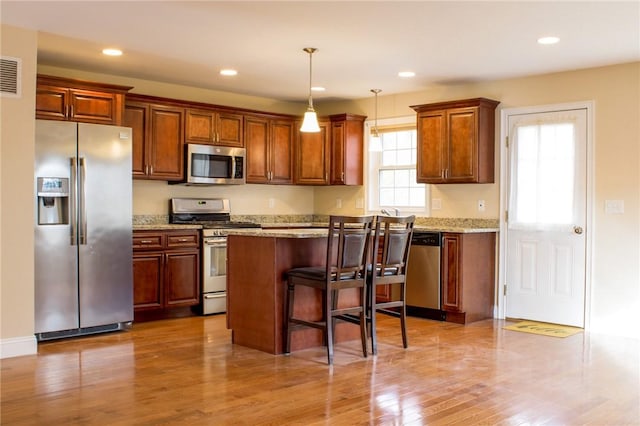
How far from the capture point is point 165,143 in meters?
6.25

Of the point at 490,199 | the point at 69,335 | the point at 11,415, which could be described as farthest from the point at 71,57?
the point at 490,199

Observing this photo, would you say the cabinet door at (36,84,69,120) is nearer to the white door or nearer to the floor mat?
the white door

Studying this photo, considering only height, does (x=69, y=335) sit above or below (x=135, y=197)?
below

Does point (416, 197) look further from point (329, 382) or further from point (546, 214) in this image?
point (329, 382)

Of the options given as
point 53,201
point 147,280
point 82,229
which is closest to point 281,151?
point 147,280

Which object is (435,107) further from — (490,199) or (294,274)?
(294,274)

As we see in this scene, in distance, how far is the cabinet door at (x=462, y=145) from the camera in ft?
19.7

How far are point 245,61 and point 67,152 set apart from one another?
1710 mm

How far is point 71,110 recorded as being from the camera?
5.23 meters

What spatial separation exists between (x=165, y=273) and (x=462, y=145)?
3140mm

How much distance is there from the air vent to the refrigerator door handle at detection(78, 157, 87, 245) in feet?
2.63

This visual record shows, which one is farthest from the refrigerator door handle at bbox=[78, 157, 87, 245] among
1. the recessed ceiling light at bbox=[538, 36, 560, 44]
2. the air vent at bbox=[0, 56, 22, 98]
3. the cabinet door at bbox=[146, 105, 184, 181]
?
the recessed ceiling light at bbox=[538, 36, 560, 44]

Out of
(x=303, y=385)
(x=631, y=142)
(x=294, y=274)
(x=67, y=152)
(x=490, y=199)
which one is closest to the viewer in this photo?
(x=303, y=385)

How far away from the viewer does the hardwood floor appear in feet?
10.3
